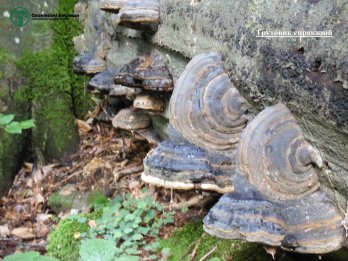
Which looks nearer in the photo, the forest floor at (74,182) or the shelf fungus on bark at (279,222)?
the shelf fungus on bark at (279,222)

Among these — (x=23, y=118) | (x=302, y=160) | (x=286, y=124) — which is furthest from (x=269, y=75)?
(x=23, y=118)

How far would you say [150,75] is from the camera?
325 centimetres

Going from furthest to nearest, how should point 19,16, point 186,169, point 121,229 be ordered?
point 19,16 < point 121,229 < point 186,169

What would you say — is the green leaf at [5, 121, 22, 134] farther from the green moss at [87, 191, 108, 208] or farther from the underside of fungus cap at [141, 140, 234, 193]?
the underside of fungus cap at [141, 140, 234, 193]

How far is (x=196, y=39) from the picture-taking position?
284 centimetres

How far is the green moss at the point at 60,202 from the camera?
4.76 meters

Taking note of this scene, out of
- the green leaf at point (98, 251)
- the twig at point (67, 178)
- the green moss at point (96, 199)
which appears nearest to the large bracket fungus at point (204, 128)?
the green leaf at point (98, 251)

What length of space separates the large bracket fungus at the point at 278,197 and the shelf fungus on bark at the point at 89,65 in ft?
9.97

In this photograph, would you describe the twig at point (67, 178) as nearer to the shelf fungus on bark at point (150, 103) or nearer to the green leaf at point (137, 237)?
the green leaf at point (137, 237)

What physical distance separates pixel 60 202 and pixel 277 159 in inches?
132

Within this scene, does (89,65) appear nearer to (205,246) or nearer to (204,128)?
(205,246)

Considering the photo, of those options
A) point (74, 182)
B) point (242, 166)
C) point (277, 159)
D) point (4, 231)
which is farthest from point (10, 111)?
point (277, 159)

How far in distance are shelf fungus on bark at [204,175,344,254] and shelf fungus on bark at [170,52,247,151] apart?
0.51 m

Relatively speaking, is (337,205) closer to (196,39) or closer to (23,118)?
(196,39)
